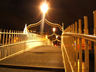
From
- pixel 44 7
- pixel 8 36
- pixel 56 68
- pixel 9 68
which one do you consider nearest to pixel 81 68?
pixel 56 68

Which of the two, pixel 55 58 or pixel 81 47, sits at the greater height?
pixel 81 47

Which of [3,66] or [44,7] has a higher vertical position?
[44,7]

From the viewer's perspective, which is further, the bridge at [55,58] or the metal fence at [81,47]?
the bridge at [55,58]

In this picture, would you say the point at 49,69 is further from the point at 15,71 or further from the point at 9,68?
the point at 9,68

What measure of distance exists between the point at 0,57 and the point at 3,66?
35.8 inches

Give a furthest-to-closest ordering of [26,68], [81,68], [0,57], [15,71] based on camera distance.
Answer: [0,57], [26,68], [15,71], [81,68]

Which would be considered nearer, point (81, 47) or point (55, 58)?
point (81, 47)

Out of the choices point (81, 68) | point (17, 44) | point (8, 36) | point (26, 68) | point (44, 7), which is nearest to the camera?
point (81, 68)

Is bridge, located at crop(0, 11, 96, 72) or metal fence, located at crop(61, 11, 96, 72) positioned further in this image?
Result: bridge, located at crop(0, 11, 96, 72)

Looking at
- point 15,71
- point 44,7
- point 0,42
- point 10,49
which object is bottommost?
point 15,71

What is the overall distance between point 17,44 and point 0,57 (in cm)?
185

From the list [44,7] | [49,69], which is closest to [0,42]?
[49,69]

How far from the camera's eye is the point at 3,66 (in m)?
4.54

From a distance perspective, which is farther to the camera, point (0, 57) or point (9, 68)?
point (0, 57)
